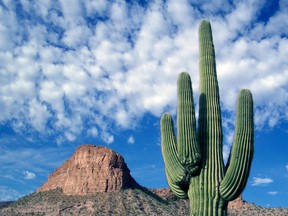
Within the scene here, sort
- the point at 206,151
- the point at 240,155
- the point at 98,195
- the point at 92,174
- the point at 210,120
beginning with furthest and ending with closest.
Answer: the point at 92,174 < the point at 98,195 < the point at 210,120 < the point at 206,151 < the point at 240,155

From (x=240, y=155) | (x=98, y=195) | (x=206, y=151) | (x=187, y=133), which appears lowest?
(x=240, y=155)

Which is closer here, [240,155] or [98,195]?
[240,155]

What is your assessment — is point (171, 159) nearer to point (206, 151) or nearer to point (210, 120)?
point (206, 151)

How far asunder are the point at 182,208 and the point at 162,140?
6143 cm

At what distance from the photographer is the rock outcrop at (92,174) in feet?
257

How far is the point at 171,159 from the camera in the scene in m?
12.9

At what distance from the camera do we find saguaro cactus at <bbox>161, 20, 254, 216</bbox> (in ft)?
39.9

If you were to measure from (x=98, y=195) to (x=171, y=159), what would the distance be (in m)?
64.8

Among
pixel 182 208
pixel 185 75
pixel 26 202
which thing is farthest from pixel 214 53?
pixel 26 202

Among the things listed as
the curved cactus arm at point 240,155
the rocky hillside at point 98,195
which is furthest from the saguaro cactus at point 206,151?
the rocky hillside at point 98,195

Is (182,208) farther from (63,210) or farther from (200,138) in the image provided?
(200,138)

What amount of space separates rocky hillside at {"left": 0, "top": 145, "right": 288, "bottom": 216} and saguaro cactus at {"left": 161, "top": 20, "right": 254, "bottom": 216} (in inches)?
1925

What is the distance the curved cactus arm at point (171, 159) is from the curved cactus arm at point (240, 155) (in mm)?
1220

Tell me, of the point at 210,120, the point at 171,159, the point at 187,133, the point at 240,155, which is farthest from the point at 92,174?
the point at 240,155
